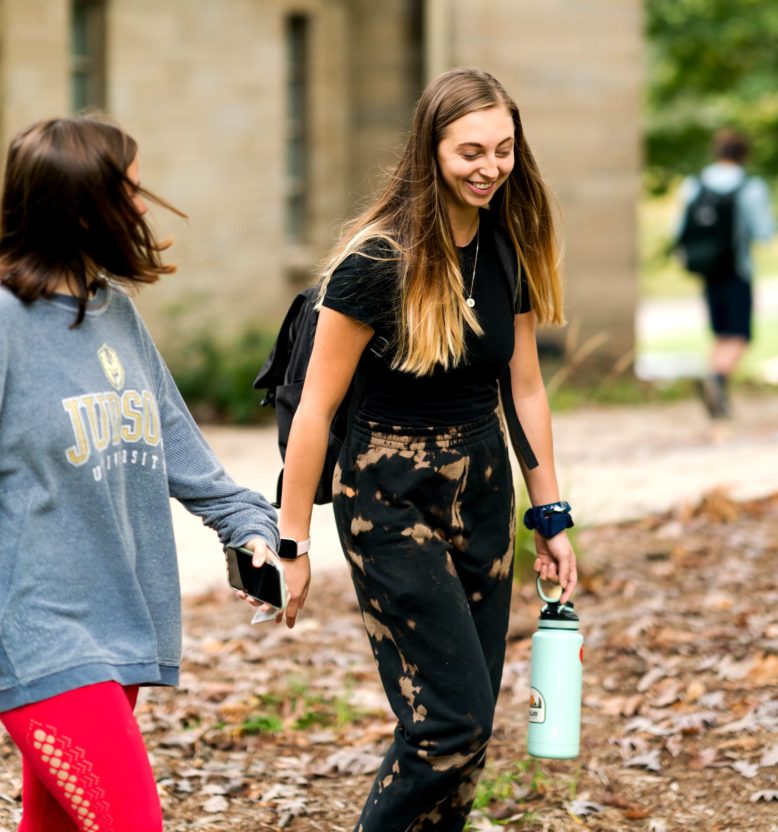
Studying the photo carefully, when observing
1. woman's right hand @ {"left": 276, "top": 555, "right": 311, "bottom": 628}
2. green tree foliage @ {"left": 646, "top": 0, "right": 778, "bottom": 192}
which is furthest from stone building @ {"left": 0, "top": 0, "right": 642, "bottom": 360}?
woman's right hand @ {"left": 276, "top": 555, "right": 311, "bottom": 628}

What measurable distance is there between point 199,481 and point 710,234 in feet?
31.8

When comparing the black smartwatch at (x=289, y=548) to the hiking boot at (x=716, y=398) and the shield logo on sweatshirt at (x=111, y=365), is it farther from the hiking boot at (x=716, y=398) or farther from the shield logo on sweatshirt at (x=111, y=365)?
the hiking boot at (x=716, y=398)

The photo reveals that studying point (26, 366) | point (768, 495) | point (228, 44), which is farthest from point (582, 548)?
point (228, 44)

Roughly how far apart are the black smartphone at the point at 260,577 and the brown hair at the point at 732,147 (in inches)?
382

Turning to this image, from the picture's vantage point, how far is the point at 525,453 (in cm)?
376

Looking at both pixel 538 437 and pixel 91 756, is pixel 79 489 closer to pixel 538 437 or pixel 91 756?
pixel 91 756

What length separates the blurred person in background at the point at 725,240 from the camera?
40.0 feet

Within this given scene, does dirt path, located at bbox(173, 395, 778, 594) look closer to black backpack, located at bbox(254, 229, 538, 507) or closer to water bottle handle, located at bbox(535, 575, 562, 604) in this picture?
water bottle handle, located at bbox(535, 575, 562, 604)

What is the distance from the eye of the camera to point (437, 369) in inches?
134

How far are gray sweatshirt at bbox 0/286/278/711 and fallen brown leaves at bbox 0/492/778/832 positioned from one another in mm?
1579

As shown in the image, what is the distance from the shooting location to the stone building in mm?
13195

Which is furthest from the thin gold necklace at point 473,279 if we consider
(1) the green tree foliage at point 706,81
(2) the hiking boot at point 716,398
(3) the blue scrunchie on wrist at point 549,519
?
(1) the green tree foliage at point 706,81

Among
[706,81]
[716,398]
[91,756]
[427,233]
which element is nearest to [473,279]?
[427,233]

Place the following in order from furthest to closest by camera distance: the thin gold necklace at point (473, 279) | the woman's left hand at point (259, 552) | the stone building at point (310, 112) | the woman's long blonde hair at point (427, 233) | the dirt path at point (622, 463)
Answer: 1. the stone building at point (310, 112)
2. the dirt path at point (622, 463)
3. the thin gold necklace at point (473, 279)
4. the woman's long blonde hair at point (427, 233)
5. the woman's left hand at point (259, 552)
